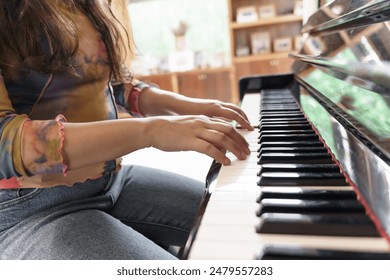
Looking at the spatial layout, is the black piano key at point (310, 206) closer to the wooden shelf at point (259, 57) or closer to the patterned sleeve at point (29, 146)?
the patterned sleeve at point (29, 146)

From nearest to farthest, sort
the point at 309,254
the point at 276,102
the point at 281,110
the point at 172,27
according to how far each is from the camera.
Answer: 1. the point at 309,254
2. the point at 281,110
3. the point at 276,102
4. the point at 172,27

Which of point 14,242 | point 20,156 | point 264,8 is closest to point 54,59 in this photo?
point 20,156

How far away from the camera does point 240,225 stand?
17.1 inches

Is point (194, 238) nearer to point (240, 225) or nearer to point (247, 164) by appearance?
point (240, 225)

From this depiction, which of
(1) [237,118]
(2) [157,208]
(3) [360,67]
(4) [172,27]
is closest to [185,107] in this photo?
(1) [237,118]

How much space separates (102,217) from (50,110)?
258 millimetres

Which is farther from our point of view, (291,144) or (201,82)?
(201,82)

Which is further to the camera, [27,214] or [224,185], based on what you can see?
[27,214]

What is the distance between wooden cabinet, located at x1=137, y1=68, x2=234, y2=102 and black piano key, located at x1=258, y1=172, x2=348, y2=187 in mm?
3391

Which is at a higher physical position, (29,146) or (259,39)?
(259,39)

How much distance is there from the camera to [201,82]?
3.96 metres

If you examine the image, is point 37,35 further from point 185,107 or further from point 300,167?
point 300,167

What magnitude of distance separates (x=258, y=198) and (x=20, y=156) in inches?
15.3

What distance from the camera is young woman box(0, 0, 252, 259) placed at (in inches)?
23.1
